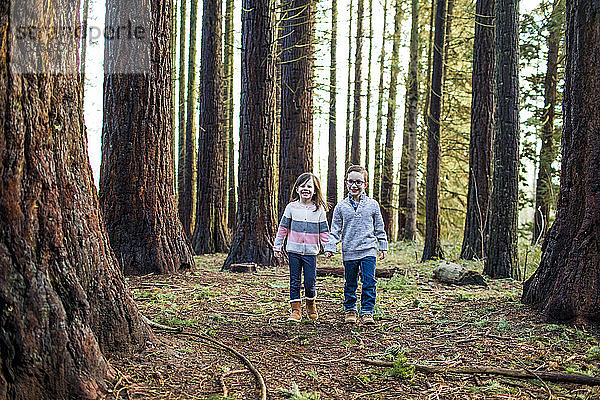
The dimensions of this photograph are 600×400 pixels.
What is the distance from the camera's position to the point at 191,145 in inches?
636

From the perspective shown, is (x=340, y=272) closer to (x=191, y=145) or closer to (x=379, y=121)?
(x=191, y=145)

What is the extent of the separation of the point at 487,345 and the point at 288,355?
188 cm

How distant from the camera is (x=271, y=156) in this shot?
1105cm

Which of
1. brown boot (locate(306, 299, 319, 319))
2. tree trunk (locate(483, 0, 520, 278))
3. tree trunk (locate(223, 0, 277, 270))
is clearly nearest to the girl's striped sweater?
brown boot (locate(306, 299, 319, 319))

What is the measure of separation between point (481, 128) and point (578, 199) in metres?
7.10

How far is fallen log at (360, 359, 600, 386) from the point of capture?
4.03 metres

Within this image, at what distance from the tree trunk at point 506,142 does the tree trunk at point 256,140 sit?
4.28 metres

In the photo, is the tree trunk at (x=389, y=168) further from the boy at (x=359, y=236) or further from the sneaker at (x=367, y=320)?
the sneaker at (x=367, y=320)

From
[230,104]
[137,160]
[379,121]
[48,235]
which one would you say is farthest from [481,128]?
[379,121]

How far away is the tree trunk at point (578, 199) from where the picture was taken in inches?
212

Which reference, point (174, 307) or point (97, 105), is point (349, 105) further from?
point (174, 307)

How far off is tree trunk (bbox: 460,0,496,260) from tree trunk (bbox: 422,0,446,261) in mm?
743

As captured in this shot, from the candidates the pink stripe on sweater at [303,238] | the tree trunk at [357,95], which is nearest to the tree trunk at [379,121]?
the tree trunk at [357,95]

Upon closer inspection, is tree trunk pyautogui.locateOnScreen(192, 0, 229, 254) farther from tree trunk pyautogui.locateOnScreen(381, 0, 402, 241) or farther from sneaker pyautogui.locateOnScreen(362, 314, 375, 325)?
tree trunk pyautogui.locateOnScreen(381, 0, 402, 241)
